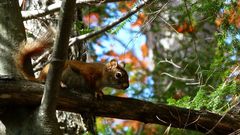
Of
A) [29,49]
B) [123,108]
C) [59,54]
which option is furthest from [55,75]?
[123,108]

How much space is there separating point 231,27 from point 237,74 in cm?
46

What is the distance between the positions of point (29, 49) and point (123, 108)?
2.59 feet

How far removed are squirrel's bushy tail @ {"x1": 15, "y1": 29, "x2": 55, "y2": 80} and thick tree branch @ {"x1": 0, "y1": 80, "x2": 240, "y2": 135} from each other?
31cm

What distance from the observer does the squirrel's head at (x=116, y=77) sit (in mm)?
4389

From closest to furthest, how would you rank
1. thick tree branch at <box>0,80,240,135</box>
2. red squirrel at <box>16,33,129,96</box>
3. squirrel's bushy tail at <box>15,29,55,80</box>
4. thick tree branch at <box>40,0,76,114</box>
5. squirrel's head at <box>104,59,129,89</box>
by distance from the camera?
thick tree branch at <box>40,0,76,114</box>
thick tree branch at <box>0,80,240,135</box>
squirrel's bushy tail at <box>15,29,55,80</box>
red squirrel at <box>16,33,129,96</box>
squirrel's head at <box>104,59,129,89</box>

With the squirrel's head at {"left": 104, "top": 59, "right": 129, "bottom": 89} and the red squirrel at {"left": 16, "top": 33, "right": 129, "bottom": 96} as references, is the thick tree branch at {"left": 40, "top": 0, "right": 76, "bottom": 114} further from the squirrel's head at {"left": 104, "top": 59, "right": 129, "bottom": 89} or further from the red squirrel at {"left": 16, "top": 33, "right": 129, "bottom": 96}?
the squirrel's head at {"left": 104, "top": 59, "right": 129, "bottom": 89}

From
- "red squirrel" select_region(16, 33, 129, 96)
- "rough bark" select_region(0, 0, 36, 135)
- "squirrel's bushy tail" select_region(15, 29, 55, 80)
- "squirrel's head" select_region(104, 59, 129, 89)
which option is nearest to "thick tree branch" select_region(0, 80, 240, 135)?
"rough bark" select_region(0, 0, 36, 135)

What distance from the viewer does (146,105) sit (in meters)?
3.56

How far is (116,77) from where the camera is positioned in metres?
4.40

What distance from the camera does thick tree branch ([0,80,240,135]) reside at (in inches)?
123

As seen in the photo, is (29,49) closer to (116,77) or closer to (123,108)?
(123,108)

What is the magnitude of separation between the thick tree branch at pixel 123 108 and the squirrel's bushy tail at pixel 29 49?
31 centimetres

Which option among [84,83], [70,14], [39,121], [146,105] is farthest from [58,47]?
[84,83]

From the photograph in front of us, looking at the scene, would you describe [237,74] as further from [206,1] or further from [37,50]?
[37,50]
